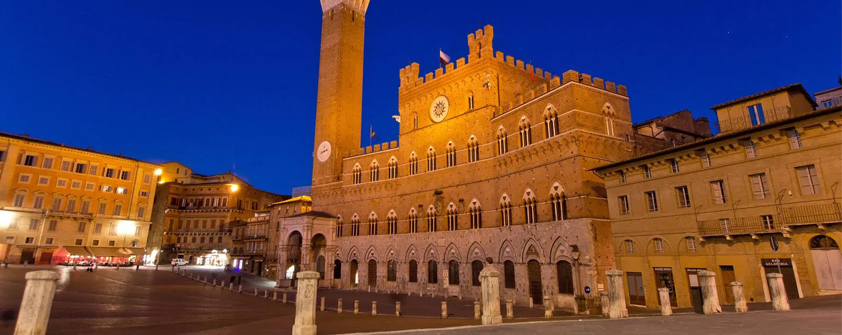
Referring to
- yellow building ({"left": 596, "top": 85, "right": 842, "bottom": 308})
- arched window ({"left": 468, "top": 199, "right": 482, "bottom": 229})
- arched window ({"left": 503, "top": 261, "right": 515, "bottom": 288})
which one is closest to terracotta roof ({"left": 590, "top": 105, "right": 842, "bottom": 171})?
yellow building ({"left": 596, "top": 85, "right": 842, "bottom": 308})

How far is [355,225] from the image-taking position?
4122cm

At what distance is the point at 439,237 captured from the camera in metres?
34.0

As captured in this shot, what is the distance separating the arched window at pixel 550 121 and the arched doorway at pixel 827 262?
13.1 metres

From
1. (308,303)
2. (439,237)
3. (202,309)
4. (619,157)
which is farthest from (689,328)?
Result: (439,237)

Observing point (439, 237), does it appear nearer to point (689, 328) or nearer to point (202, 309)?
point (202, 309)

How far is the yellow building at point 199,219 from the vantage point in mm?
64000

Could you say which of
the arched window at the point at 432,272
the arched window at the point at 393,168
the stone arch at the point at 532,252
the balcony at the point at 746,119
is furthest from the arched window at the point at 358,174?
the balcony at the point at 746,119

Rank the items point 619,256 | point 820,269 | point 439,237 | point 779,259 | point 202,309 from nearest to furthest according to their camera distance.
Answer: point 820,269, point 779,259, point 202,309, point 619,256, point 439,237

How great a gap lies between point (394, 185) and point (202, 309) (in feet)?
66.1

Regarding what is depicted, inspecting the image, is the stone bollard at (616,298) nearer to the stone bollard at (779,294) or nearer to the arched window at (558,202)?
the stone bollard at (779,294)

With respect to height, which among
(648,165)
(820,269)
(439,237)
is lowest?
(820,269)

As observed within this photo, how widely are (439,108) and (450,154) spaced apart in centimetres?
439

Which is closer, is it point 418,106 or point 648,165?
point 648,165

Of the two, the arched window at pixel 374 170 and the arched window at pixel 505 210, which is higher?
the arched window at pixel 374 170
